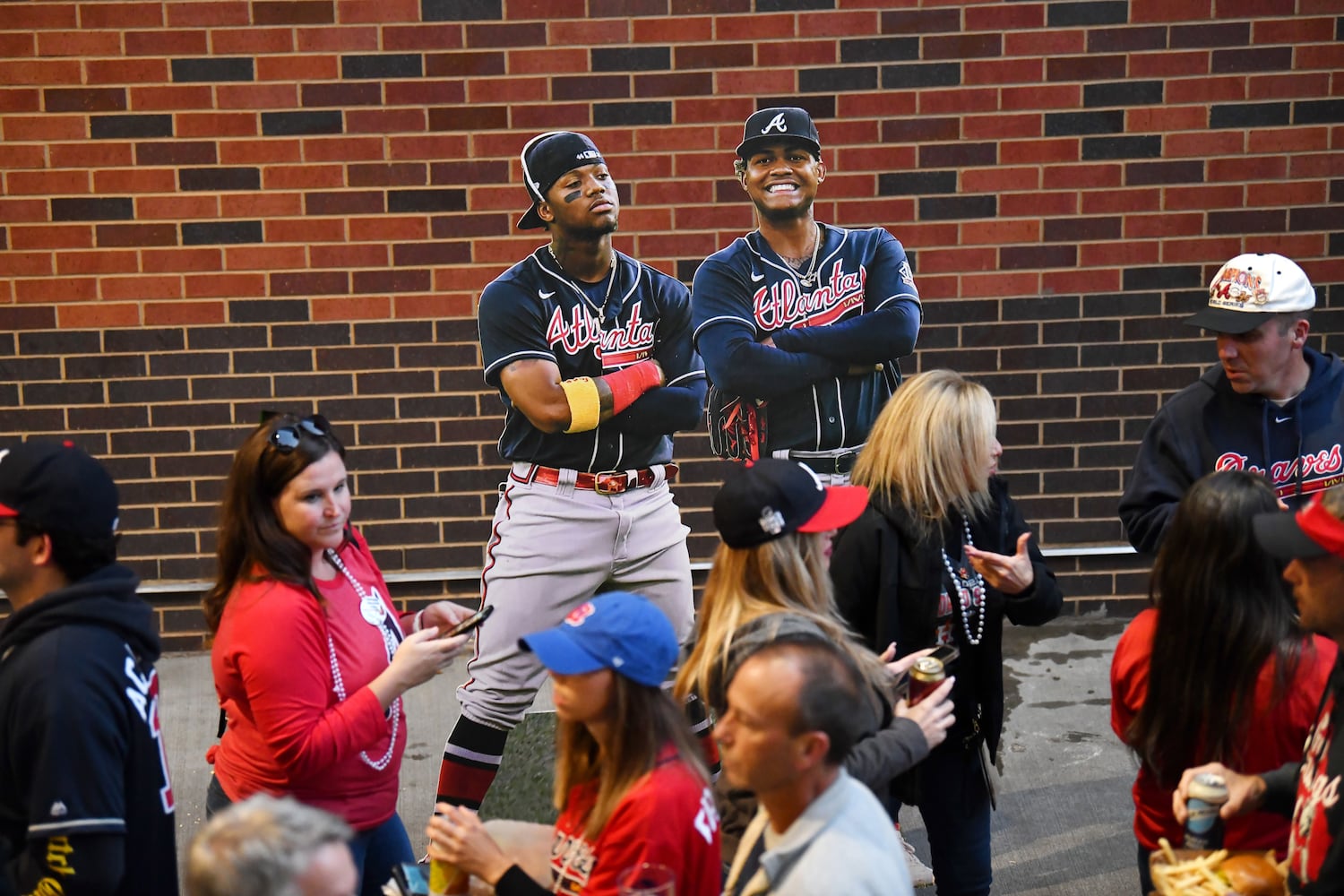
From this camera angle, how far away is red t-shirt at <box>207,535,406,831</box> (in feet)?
10.9

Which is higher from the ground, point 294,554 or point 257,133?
point 257,133

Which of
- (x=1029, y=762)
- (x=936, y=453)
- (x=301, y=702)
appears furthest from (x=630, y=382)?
(x=301, y=702)

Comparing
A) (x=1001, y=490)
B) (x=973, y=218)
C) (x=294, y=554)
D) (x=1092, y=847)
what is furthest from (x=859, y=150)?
(x=294, y=554)

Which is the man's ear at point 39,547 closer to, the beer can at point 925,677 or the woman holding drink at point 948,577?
the beer can at point 925,677

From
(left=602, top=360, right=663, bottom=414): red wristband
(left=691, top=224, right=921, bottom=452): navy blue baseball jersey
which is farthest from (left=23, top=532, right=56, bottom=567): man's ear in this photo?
(left=691, top=224, right=921, bottom=452): navy blue baseball jersey

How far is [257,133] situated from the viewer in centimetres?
620

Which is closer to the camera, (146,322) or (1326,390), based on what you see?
(1326,390)

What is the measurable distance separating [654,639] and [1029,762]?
3.24 metres

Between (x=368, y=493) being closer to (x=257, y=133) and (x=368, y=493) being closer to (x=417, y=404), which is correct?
(x=417, y=404)

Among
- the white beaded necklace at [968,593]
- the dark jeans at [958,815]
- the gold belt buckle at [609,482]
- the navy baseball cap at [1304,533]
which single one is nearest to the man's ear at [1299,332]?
the white beaded necklace at [968,593]

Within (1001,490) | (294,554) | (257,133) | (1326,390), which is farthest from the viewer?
(257,133)

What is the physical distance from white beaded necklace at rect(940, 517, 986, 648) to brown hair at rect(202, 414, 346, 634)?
1793 mm

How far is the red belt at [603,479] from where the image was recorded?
17.5 feet

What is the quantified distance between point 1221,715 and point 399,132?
4426 mm
